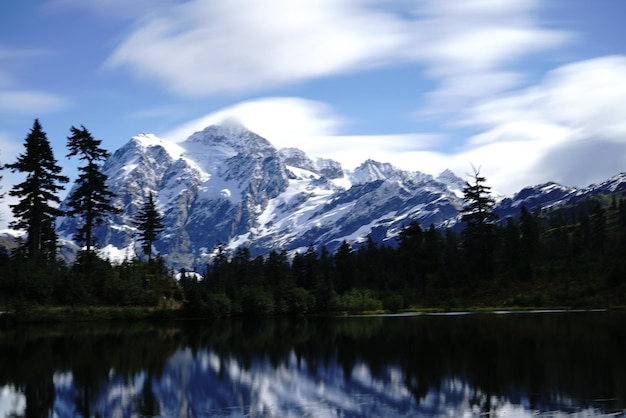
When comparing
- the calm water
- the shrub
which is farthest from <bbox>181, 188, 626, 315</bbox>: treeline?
the calm water

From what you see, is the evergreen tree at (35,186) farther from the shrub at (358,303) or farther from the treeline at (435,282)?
the shrub at (358,303)

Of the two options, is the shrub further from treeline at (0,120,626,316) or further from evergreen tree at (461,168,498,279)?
evergreen tree at (461,168,498,279)

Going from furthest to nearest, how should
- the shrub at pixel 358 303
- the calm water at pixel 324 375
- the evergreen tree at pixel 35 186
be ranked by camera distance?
the shrub at pixel 358 303
the evergreen tree at pixel 35 186
the calm water at pixel 324 375

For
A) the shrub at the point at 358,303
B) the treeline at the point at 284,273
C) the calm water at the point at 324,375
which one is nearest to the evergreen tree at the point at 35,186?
the treeline at the point at 284,273

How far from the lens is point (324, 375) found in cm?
3241

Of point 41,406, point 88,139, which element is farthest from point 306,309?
point 41,406

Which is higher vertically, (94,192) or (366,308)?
(94,192)

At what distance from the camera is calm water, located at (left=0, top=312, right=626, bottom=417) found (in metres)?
24.2

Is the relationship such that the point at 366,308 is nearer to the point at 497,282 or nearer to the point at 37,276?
the point at 497,282

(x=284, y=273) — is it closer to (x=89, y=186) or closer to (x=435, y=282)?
(x=435, y=282)

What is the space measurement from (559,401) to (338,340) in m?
28.3

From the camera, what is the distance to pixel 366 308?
359 feet

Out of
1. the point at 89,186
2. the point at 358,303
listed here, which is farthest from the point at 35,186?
the point at 358,303

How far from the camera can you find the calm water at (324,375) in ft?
79.5
